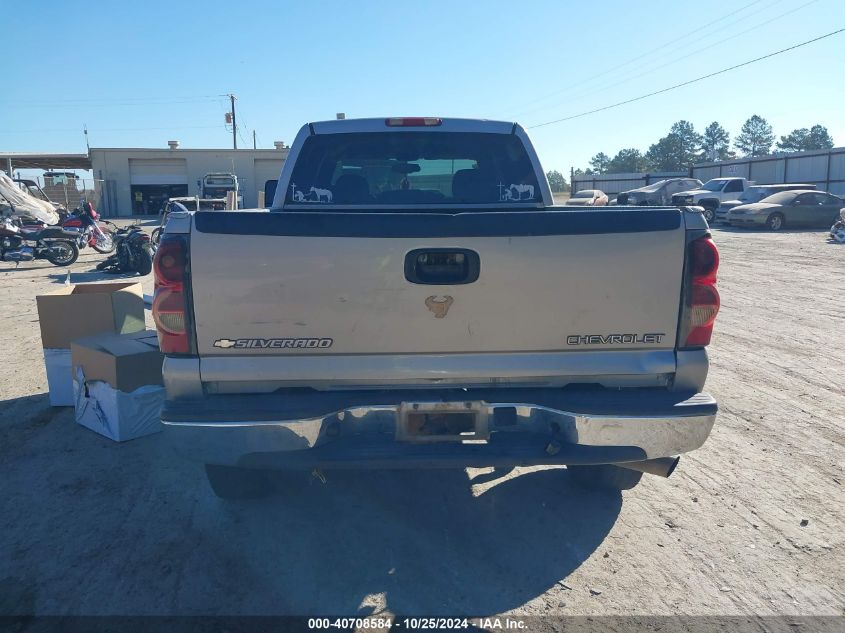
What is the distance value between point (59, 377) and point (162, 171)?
44.7 meters

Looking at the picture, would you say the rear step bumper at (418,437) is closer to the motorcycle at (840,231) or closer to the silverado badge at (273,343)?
the silverado badge at (273,343)

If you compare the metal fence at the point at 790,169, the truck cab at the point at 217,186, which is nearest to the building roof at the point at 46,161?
the truck cab at the point at 217,186

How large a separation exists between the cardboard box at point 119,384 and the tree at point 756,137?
127 m

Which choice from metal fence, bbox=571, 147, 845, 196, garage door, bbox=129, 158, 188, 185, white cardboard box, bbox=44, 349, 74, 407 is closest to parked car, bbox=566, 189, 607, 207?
white cardboard box, bbox=44, 349, 74, 407

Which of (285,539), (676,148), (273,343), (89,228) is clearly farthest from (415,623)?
(676,148)

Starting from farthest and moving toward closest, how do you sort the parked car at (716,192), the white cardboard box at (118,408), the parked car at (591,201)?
the parked car at (716,192) → the parked car at (591,201) → the white cardboard box at (118,408)

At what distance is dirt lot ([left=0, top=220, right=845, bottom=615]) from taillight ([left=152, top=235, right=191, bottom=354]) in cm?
118

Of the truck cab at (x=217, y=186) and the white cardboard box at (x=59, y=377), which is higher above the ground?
the truck cab at (x=217, y=186)

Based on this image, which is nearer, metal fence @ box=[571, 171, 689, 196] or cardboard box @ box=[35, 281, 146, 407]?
cardboard box @ box=[35, 281, 146, 407]

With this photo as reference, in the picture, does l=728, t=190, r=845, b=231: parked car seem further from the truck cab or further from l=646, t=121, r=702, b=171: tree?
l=646, t=121, r=702, b=171: tree

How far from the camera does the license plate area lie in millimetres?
2936

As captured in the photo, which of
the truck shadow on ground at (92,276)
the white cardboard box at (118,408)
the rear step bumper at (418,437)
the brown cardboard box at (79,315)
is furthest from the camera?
the truck shadow on ground at (92,276)

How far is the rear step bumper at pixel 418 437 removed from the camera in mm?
2916

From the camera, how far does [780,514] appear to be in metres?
3.77
